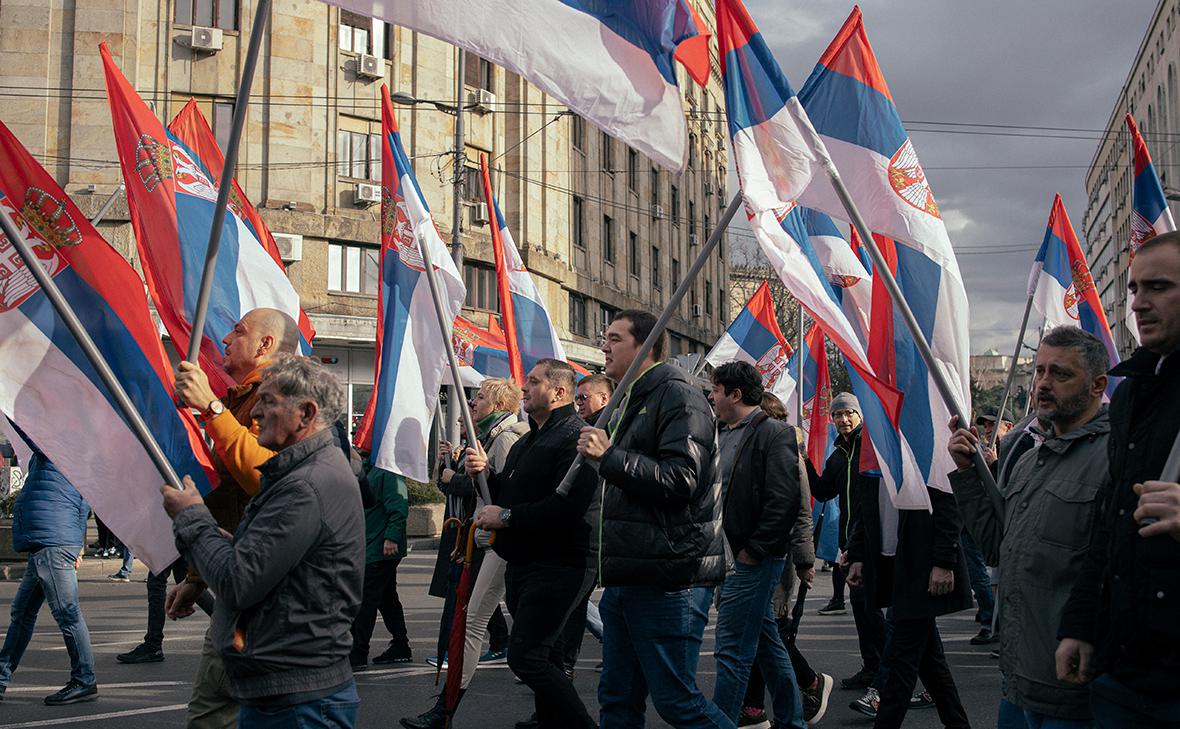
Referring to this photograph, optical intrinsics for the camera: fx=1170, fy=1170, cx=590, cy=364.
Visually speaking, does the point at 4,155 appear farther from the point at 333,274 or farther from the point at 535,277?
the point at 535,277

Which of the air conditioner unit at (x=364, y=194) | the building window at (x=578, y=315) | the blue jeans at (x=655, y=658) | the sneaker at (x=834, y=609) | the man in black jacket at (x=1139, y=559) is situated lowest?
the sneaker at (x=834, y=609)

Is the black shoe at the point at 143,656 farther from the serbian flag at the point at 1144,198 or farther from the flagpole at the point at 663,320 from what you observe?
the serbian flag at the point at 1144,198

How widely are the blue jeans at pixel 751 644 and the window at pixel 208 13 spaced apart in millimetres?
25340

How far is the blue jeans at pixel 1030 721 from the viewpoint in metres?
3.53

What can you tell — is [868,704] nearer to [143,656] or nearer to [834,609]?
[834,609]

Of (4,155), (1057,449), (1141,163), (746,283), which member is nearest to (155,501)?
(4,155)

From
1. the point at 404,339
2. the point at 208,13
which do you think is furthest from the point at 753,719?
the point at 208,13

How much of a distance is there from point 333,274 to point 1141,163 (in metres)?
22.0

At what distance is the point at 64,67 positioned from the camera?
85.5ft

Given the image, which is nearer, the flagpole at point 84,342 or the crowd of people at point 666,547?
the crowd of people at point 666,547

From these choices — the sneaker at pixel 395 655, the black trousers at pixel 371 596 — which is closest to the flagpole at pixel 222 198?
the black trousers at pixel 371 596

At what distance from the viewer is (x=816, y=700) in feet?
22.9

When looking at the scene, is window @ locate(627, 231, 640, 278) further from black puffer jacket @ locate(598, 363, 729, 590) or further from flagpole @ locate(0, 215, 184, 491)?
flagpole @ locate(0, 215, 184, 491)

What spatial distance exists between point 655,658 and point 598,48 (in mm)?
2410
